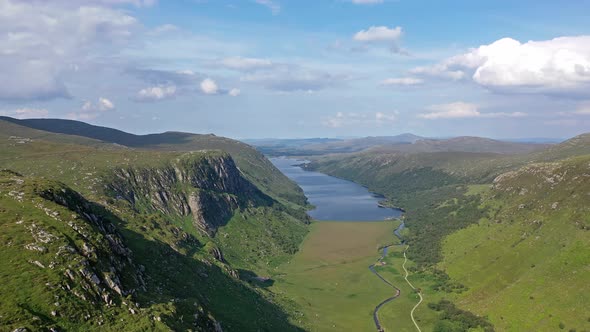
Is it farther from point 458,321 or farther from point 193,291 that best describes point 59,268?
point 458,321

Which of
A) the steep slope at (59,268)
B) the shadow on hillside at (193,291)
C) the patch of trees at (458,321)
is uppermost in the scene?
the steep slope at (59,268)

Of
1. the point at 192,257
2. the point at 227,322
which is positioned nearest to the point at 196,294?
the point at 227,322

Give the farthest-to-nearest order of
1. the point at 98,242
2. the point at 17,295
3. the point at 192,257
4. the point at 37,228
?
the point at 192,257 < the point at 98,242 < the point at 37,228 < the point at 17,295

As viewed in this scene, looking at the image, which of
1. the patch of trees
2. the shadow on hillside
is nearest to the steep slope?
the shadow on hillside

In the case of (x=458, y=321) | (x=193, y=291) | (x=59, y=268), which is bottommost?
(x=458, y=321)

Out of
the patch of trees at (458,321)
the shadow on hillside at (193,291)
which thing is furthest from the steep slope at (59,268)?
the patch of trees at (458,321)

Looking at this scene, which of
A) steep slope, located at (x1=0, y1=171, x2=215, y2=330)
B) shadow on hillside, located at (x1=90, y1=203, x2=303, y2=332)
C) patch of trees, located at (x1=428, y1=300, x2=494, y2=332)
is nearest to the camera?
steep slope, located at (x1=0, y1=171, x2=215, y2=330)

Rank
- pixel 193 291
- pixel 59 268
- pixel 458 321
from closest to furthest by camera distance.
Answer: pixel 59 268 < pixel 193 291 < pixel 458 321

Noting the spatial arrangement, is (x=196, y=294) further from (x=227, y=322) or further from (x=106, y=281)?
(x=106, y=281)

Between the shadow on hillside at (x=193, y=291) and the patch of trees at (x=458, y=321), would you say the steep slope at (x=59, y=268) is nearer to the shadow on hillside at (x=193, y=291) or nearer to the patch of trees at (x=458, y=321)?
the shadow on hillside at (x=193, y=291)

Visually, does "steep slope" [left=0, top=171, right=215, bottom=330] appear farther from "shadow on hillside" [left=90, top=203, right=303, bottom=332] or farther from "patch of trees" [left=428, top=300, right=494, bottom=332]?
"patch of trees" [left=428, top=300, right=494, bottom=332]

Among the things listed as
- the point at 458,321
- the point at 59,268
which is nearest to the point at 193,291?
the point at 59,268
